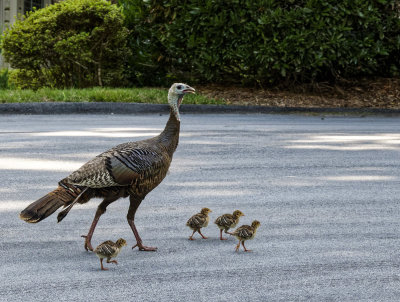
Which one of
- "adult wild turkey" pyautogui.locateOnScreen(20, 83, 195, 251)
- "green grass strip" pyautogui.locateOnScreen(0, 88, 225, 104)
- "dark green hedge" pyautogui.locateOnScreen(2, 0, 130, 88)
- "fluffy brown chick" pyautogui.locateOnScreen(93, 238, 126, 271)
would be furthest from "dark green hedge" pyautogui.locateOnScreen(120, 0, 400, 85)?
"fluffy brown chick" pyautogui.locateOnScreen(93, 238, 126, 271)

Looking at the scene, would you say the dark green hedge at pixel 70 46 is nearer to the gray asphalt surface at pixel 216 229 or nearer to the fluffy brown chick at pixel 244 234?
the gray asphalt surface at pixel 216 229

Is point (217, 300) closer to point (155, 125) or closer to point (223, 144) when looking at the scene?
point (223, 144)

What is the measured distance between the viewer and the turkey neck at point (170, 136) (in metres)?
5.29

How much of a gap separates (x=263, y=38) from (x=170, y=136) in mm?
10811

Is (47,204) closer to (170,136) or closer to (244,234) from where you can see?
(170,136)

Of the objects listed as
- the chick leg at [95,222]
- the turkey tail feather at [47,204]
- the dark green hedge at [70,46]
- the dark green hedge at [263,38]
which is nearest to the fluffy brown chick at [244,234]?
the chick leg at [95,222]

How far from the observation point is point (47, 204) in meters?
4.67

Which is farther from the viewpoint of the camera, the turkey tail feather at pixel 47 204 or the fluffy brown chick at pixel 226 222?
the fluffy brown chick at pixel 226 222

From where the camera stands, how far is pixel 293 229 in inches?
227

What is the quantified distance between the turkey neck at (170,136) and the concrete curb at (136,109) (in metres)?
9.22

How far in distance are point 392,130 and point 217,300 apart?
8912 mm

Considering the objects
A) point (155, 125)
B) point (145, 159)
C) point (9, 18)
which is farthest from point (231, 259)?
point (9, 18)

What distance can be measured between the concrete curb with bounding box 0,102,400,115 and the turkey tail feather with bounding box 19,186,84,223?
32.0 ft

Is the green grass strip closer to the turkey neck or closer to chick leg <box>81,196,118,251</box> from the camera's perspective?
the turkey neck
